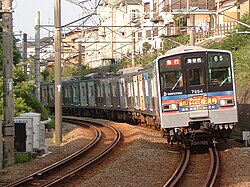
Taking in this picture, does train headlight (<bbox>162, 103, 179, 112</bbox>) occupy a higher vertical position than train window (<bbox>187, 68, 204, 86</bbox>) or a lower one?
lower

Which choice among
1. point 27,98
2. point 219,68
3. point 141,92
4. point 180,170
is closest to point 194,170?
point 180,170

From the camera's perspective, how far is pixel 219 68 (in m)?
15.2

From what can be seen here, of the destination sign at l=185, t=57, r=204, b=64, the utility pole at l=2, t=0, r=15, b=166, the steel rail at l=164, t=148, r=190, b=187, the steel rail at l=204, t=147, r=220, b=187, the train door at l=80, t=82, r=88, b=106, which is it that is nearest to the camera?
the steel rail at l=204, t=147, r=220, b=187

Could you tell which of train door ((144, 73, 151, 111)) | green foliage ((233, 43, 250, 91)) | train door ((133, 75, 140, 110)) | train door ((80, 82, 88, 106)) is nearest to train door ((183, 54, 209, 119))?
train door ((144, 73, 151, 111))

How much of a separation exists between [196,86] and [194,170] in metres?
2.93

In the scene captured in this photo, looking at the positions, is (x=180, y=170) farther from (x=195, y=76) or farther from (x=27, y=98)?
(x=27, y=98)

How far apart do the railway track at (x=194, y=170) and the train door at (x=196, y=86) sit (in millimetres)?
1069

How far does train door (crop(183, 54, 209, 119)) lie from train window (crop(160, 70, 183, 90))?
20cm

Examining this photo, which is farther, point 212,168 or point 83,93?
point 83,93

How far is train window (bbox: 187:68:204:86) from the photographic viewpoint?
15.1 m

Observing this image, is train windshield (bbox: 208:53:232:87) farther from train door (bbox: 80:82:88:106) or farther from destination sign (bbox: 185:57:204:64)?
train door (bbox: 80:82:88:106)

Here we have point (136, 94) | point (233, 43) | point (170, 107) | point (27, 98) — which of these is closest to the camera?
point (170, 107)

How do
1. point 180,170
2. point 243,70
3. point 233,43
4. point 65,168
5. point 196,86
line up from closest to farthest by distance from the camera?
point 180,170, point 65,168, point 196,86, point 243,70, point 233,43

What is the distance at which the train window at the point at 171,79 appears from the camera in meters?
15.1
